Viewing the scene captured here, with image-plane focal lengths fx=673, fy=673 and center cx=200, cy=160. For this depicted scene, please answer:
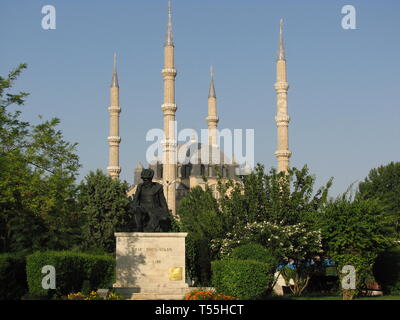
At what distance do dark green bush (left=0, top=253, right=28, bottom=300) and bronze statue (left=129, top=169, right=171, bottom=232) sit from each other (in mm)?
3805

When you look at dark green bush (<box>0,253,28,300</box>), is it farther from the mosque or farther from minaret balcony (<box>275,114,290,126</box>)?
minaret balcony (<box>275,114,290,126</box>)

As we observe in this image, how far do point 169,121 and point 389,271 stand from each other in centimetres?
3307

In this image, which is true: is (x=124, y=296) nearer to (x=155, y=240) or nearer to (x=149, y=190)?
(x=155, y=240)

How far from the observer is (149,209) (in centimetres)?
2172

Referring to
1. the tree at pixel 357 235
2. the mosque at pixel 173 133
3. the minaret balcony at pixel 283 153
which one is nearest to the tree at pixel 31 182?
the tree at pixel 357 235

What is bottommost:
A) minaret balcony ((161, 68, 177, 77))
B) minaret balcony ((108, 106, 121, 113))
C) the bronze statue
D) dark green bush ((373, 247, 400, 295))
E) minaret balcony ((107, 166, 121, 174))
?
dark green bush ((373, 247, 400, 295))

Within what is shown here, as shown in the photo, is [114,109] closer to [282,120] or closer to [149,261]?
[282,120]

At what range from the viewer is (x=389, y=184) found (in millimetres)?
63344

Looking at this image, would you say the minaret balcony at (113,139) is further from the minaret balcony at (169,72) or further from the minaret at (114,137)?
the minaret balcony at (169,72)

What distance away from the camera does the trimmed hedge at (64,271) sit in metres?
19.0

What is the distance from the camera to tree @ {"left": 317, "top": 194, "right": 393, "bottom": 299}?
2423cm

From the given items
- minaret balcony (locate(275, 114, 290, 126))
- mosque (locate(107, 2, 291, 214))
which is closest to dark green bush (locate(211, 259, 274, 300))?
mosque (locate(107, 2, 291, 214))

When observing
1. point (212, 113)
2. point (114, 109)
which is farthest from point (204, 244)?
point (212, 113)
